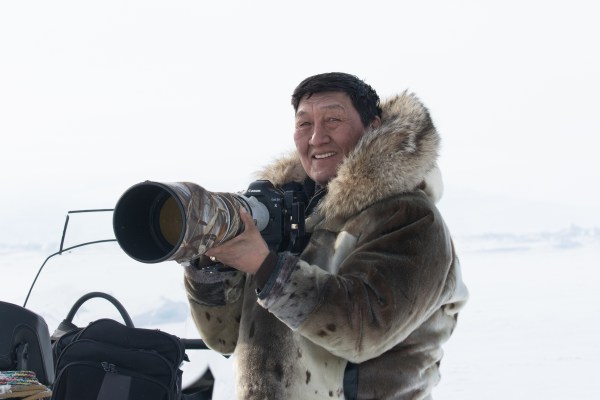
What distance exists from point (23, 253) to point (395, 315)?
12800 mm

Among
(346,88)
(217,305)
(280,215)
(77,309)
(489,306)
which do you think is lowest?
(489,306)

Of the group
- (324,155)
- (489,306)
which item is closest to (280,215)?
(324,155)

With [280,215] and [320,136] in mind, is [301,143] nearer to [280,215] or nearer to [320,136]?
[320,136]

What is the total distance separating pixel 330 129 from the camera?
Answer: 2051mm

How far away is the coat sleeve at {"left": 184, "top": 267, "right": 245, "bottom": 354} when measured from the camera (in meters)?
2.04

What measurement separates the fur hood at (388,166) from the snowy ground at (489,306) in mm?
880

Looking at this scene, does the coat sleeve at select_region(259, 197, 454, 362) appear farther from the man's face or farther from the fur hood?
the man's face

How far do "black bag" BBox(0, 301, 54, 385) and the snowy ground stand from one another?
1.81 ft

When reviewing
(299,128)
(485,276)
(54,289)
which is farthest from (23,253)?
(299,128)

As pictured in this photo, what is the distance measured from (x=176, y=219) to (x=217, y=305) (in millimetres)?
602

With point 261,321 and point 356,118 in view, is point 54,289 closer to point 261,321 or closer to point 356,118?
point 261,321

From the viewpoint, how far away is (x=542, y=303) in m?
8.57

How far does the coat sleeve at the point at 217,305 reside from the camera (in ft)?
6.70

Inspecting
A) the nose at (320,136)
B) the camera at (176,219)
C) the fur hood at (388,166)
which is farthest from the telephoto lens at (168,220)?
the nose at (320,136)
